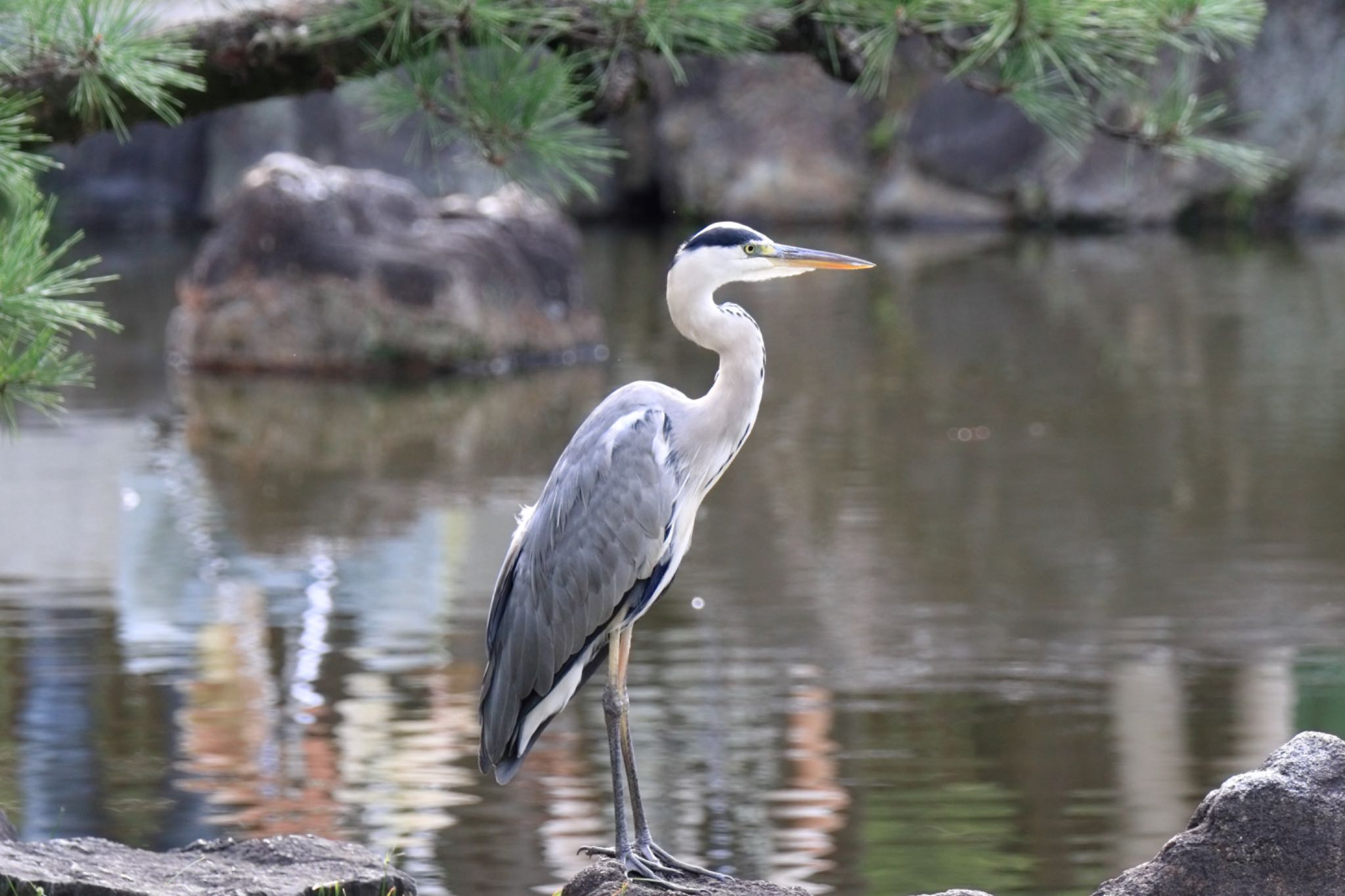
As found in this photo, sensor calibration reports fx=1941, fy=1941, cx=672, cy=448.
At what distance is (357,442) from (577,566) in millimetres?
6155

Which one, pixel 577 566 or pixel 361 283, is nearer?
pixel 577 566

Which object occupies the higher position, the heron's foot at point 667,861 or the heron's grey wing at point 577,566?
the heron's grey wing at point 577,566

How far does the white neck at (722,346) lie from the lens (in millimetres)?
3244

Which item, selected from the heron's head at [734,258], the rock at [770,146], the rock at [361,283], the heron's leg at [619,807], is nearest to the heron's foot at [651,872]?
the heron's leg at [619,807]

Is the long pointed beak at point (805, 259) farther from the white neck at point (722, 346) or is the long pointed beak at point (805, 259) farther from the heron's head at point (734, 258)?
the white neck at point (722, 346)

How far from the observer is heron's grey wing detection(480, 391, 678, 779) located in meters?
3.28

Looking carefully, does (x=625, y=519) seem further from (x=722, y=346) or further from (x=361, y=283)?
(x=361, y=283)

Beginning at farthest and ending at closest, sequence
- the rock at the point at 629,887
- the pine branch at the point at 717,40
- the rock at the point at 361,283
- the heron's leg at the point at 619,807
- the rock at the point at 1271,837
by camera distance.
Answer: the rock at the point at 361,283 < the pine branch at the point at 717,40 < the heron's leg at the point at 619,807 < the rock at the point at 629,887 < the rock at the point at 1271,837

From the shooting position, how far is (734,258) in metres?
3.24

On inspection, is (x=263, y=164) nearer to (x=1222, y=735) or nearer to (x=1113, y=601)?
(x=1113, y=601)

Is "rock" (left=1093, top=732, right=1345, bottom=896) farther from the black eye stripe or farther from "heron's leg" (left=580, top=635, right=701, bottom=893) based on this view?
the black eye stripe

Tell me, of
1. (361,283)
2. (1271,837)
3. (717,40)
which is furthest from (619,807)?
(361,283)

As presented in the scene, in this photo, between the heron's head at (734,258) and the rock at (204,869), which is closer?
the rock at (204,869)

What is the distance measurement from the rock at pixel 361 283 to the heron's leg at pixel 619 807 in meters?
7.69
